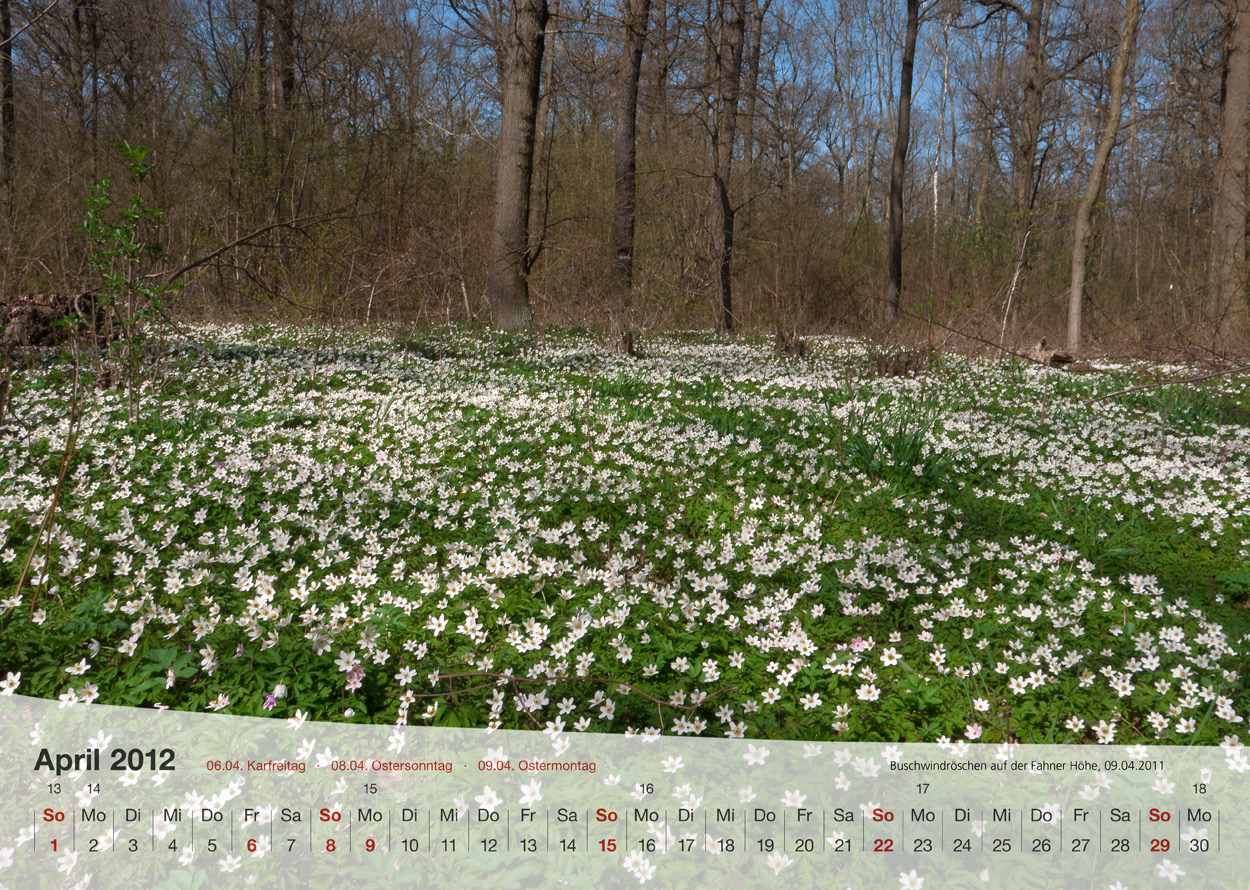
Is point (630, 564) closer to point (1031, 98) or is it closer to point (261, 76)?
point (261, 76)

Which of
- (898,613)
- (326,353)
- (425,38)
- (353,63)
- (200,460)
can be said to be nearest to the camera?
(898,613)

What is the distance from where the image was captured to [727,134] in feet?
47.6

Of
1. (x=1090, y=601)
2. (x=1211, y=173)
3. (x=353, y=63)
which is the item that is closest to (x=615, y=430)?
(x=1090, y=601)

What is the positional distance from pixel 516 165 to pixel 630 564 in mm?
8747

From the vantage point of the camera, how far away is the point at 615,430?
494 centimetres

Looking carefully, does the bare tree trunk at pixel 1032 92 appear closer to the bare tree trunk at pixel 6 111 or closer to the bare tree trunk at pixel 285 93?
the bare tree trunk at pixel 285 93

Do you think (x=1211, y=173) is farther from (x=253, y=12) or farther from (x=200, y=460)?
(x=253, y=12)

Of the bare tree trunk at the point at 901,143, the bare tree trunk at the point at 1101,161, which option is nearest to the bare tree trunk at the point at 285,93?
the bare tree trunk at the point at 901,143

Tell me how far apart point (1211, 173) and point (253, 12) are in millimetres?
20166

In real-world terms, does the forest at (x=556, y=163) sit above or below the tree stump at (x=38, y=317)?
above

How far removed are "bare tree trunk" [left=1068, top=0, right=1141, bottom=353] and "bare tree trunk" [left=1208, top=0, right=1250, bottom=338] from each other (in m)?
1.92

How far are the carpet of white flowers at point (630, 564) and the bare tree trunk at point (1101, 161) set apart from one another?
235 inches

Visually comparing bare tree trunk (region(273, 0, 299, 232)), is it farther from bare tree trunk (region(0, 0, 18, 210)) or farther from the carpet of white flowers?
the carpet of white flowers

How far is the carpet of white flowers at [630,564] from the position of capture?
2100 millimetres
